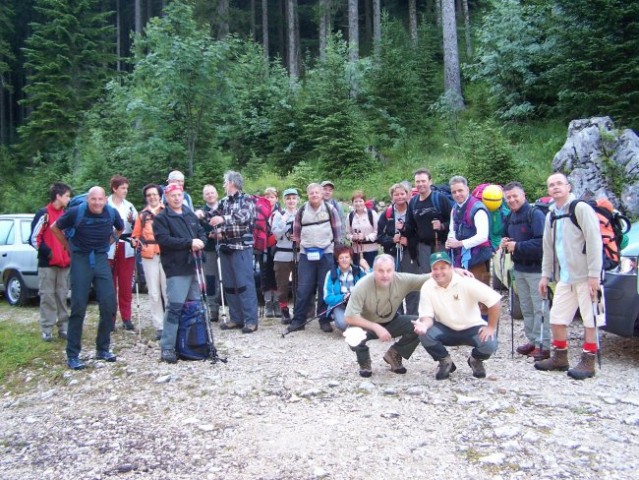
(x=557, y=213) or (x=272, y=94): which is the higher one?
(x=272, y=94)

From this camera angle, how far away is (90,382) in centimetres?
619

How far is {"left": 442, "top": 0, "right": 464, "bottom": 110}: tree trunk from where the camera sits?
1994cm

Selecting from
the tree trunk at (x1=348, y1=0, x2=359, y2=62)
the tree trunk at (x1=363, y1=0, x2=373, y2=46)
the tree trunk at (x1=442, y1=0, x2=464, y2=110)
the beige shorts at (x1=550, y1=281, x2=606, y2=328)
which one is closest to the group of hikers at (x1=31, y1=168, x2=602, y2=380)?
the beige shorts at (x1=550, y1=281, x2=606, y2=328)

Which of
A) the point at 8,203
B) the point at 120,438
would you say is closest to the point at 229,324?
the point at 120,438

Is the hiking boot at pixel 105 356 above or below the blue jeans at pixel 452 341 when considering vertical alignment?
below

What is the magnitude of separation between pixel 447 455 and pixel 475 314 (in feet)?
6.13

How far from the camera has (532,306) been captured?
6582 mm

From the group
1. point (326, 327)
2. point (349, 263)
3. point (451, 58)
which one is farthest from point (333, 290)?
point (451, 58)

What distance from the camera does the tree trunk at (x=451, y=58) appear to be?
19938 millimetres

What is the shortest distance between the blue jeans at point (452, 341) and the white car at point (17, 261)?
809 cm

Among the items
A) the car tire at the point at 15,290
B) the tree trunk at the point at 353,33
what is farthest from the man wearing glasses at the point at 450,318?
the tree trunk at the point at 353,33

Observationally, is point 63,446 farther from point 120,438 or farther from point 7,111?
point 7,111

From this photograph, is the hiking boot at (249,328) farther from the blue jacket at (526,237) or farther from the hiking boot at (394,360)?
the blue jacket at (526,237)

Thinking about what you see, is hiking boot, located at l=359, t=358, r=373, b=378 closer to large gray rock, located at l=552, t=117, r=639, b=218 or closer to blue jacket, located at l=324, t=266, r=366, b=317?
blue jacket, located at l=324, t=266, r=366, b=317
